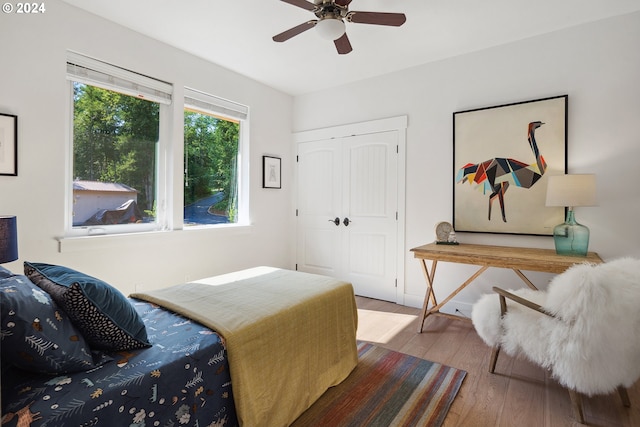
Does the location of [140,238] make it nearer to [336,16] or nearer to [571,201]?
[336,16]

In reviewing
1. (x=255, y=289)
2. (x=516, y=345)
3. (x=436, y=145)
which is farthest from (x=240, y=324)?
(x=436, y=145)

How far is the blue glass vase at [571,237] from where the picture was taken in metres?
2.52

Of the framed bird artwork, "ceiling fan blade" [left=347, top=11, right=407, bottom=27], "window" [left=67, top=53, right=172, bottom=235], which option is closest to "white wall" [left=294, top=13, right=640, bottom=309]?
the framed bird artwork

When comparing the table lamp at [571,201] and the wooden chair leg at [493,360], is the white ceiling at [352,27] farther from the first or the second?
the wooden chair leg at [493,360]

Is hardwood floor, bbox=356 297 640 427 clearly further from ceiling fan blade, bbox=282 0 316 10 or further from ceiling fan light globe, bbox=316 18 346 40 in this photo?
ceiling fan blade, bbox=282 0 316 10

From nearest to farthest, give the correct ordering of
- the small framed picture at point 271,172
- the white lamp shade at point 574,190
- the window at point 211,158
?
the white lamp shade at point 574,190 < the window at point 211,158 < the small framed picture at point 271,172

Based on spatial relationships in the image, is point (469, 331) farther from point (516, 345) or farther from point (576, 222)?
point (576, 222)

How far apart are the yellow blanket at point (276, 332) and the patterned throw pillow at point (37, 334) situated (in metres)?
0.53

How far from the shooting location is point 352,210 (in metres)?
4.09

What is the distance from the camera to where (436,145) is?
3.48 meters

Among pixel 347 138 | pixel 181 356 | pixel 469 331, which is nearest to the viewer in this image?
pixel 181 356

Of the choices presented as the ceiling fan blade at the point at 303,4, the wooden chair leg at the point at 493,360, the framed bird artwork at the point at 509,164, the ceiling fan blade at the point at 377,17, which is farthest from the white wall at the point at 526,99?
the ceiling fan blade at the point at 303,4

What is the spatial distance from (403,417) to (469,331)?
1.51 m

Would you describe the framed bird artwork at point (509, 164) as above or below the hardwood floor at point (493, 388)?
above
